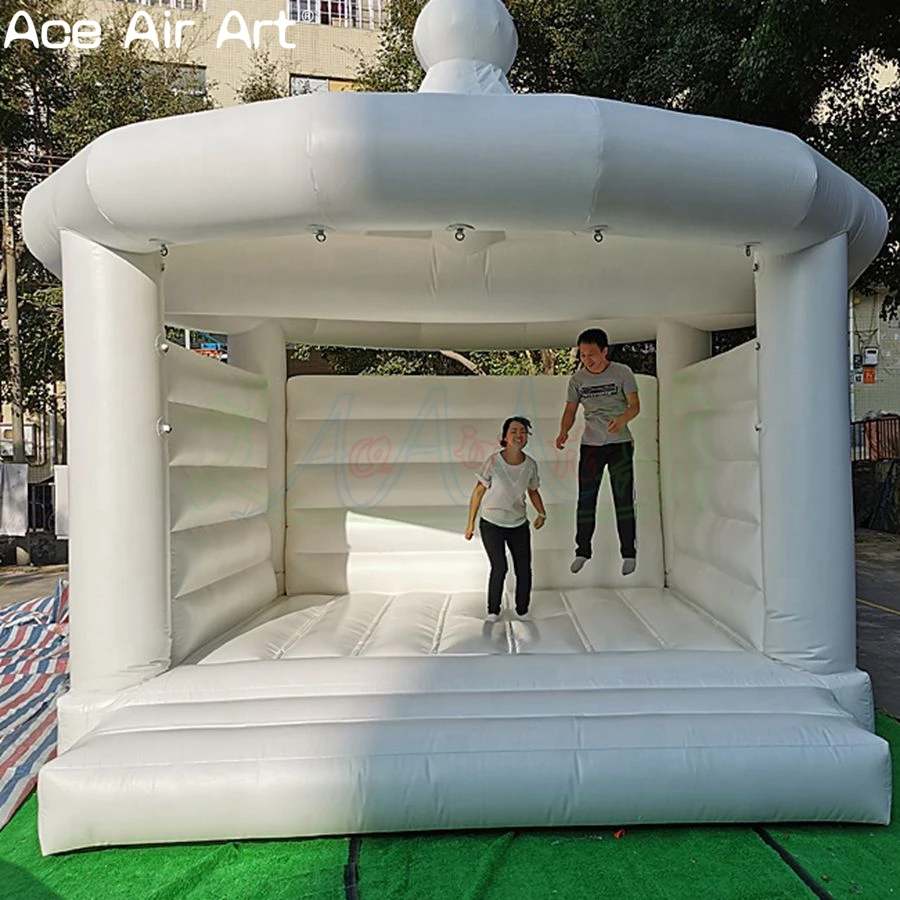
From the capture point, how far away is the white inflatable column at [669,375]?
4.28 meters

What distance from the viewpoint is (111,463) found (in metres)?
2.55

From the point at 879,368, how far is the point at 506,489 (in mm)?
14283

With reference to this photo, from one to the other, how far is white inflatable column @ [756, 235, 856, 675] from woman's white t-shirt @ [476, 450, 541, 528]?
127 centimetres

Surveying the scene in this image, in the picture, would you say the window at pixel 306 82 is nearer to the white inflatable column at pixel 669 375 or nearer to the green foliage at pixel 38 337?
the green foliage at pixel 38 337

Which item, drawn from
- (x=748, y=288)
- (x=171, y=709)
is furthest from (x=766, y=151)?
(x=171, y=709)

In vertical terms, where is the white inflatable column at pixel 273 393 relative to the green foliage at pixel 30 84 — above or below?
below

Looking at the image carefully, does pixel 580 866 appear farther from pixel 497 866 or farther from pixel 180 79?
pixel 180 79

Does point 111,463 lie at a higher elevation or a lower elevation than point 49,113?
lower

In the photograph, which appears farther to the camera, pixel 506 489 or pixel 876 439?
pixel 876 439

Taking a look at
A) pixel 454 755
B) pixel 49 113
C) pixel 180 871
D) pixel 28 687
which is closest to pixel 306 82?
pixel 49 113

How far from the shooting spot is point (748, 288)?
3.49m

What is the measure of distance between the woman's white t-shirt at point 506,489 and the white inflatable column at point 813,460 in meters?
1.27

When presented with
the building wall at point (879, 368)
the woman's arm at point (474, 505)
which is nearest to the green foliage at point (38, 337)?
the woman's arm at point (474, 505)

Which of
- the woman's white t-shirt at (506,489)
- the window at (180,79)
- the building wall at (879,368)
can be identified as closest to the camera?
the woman's white t-shirt at (506,489)
